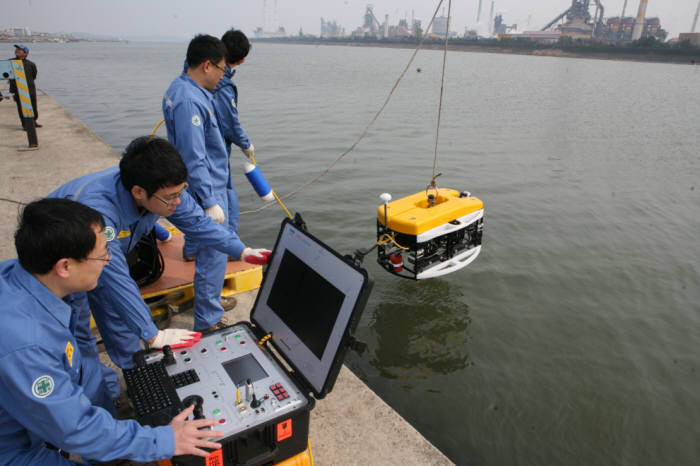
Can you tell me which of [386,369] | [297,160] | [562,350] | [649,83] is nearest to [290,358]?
[386,369]

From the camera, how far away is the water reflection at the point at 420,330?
405 centimetres

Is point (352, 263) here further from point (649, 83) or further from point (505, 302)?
point (649, 83)

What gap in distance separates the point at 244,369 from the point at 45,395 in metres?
0.72

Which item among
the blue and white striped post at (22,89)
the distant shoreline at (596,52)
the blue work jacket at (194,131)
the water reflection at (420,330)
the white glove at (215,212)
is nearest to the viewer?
the blue work jacket at (194,131)

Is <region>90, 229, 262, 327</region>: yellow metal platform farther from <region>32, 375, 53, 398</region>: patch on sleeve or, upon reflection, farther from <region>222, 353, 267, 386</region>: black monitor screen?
<region>32, 375, 53, 398</region>: patch on sleeve

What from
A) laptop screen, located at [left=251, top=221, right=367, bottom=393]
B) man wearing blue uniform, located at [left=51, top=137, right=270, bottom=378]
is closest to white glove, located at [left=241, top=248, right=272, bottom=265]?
man wearing blue uniform, located at [left=51, top=137, right=270, bottom=378]

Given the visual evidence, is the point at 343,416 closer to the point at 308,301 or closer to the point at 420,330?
the point at 308,301

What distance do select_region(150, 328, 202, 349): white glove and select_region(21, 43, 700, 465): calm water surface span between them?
2.04 m

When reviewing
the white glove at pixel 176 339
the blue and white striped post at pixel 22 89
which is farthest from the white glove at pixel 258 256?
the blue and white striped post at pixel 22 89

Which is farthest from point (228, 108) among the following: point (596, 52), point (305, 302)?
point (596, 52)

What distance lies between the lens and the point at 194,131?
9.74 feet

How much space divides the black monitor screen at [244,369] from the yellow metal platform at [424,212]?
6.81ft

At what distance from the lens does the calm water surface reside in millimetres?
3539

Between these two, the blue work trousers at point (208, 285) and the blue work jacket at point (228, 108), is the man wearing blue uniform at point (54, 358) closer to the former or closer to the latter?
the blue work trousers at point (208, 285)
